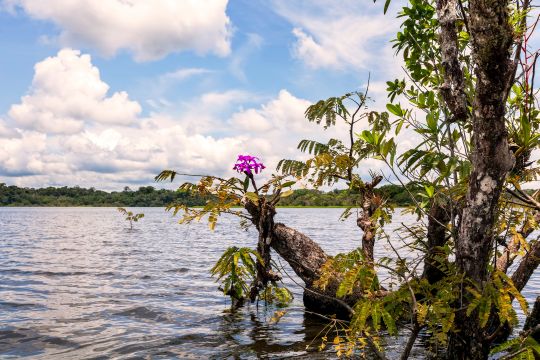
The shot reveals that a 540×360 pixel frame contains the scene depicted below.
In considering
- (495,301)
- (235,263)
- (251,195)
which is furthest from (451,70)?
(235,263)

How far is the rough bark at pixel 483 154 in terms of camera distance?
371cm

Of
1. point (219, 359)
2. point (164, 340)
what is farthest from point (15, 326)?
point (219, 359)

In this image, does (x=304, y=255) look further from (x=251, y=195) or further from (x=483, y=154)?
(x=483, y=154)

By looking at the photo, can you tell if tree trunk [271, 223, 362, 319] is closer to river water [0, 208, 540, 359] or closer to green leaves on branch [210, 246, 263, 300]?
river water [0, 208, 540, 359]

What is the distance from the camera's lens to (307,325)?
9711 millimetres

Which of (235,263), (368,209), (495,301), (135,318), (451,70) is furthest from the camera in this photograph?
(135,318)

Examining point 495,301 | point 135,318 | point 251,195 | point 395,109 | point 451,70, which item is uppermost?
point 451,70

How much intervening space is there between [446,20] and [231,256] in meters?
5.36

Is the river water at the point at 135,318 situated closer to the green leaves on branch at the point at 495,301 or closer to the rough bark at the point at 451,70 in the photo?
the green leaves on branch at the point at 495,301

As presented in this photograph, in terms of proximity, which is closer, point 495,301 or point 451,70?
point 495,301

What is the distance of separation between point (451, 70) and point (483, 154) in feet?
3.04

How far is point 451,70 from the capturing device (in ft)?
14.5

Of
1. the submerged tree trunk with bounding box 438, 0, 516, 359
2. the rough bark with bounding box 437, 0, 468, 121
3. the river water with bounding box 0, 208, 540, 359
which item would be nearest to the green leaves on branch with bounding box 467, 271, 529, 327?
the submerged tree trunk with bounding box 438, 0, 516, 359

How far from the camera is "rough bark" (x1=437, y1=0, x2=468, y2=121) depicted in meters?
4.36
